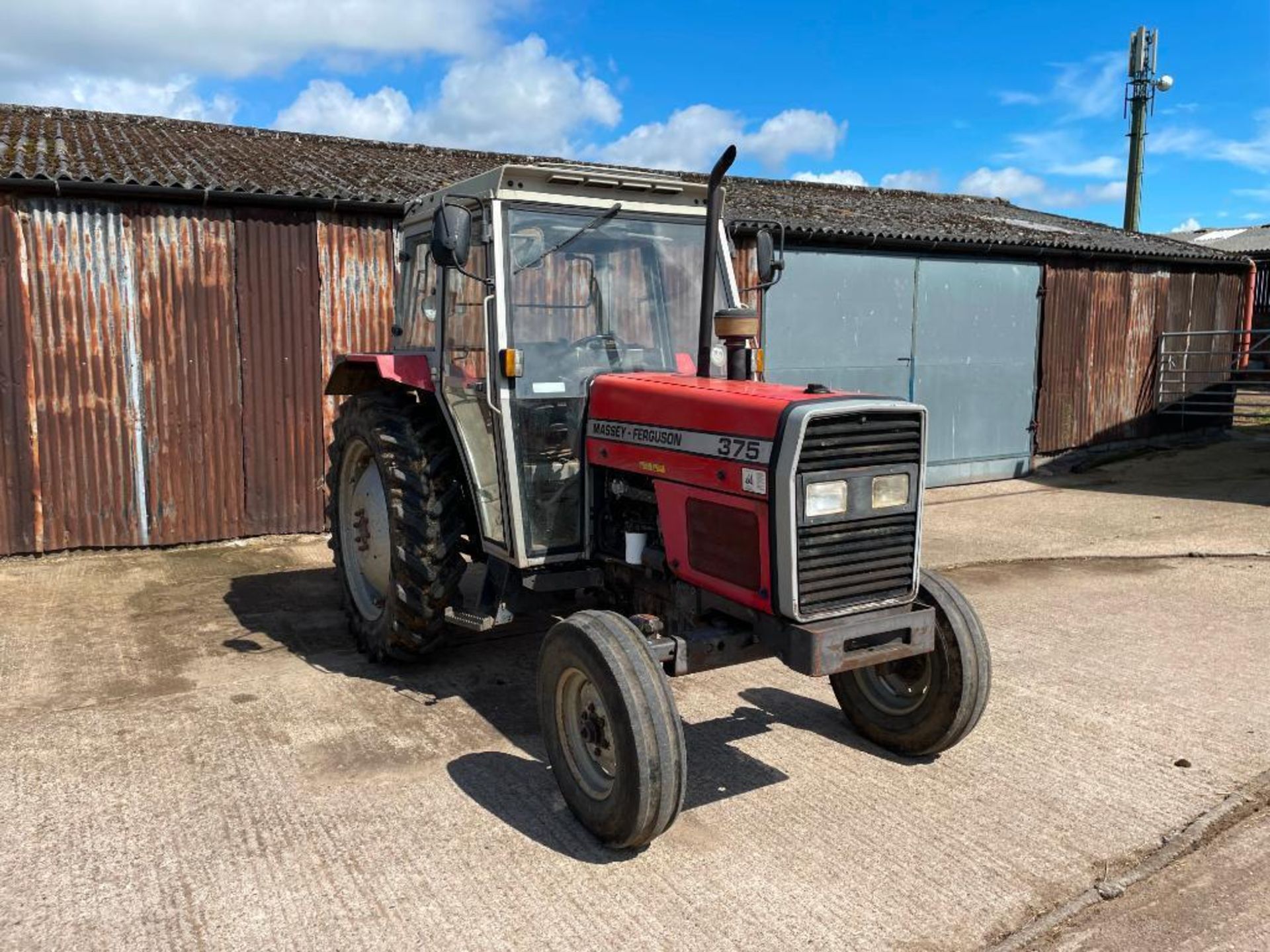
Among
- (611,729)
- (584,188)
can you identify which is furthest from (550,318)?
(611,729)

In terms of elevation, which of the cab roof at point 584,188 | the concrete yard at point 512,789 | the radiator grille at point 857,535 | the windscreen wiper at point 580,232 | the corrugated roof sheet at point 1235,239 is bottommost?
the concrete yard at point 512,789

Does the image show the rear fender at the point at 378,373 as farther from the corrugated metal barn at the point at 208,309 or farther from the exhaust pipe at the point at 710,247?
the corrugated metal barn at the point at 208,309

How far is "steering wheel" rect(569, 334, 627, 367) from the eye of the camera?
4254mm

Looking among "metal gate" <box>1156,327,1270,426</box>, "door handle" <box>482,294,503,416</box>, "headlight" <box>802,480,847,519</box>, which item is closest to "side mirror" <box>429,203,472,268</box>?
"door handle" <box>482,294,503,416</box>

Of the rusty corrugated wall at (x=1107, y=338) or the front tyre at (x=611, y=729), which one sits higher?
the rusty corrugated wall at (x=1107, y=338)

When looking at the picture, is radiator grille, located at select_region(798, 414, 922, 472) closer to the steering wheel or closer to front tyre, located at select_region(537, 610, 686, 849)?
front tyre, located at select_region(537, 610, 686, 849)

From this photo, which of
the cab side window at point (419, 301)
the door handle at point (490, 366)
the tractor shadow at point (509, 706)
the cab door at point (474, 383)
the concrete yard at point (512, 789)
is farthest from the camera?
the cab side window at point (419, 301)

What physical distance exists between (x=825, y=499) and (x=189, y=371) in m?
5.85

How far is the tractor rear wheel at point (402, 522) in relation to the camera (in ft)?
14.4

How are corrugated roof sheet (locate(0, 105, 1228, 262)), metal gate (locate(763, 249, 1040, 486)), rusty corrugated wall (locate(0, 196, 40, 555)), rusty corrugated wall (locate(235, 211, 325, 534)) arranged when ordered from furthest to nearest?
metal gate (locate(763, 249, 1040, 486)) → rusty corrugated wall (locate(235, 211, 325, 534)) → corrugated roof sheet (locate(0, 105, 1228, 262)) → rusty corrugated wall (locate(0, 196, 40, 555))

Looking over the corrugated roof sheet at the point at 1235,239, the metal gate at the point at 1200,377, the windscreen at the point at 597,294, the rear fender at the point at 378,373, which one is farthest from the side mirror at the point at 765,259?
the corrugated roof sheet at the point at 1235,239

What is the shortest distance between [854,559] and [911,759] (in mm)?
1074

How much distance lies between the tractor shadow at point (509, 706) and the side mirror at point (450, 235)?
195cm

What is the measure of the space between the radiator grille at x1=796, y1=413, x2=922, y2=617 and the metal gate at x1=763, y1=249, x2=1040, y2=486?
6.26 meters
